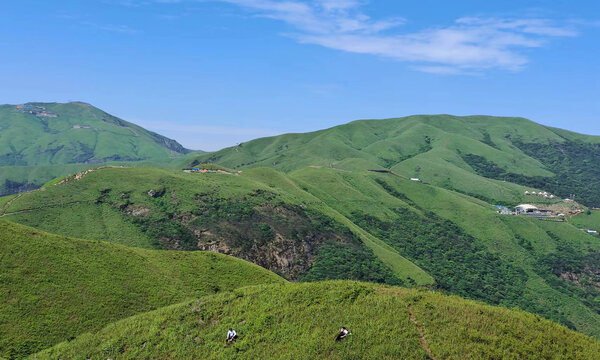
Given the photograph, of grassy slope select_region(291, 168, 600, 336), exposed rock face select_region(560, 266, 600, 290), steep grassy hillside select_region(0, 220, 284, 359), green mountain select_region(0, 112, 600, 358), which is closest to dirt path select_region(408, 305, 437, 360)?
green mountain select_region(0, 112, 600, 358)

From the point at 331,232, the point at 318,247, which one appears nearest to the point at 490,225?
the point at 331,232

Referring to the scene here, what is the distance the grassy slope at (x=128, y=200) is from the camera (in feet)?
302

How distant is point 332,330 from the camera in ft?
104

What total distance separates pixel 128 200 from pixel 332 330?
306ft

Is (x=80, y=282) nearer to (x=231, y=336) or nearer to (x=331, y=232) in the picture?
(x=231, y=336)

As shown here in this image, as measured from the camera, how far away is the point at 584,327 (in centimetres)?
11825

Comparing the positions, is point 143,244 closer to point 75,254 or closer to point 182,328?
point 75,254

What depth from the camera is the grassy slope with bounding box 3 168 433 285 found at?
91.9 metres

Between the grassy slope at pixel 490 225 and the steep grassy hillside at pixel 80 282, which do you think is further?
the grassy slope at pixel 490 225

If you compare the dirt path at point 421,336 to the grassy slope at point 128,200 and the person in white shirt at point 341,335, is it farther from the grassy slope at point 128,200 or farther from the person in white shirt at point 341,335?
the grassy slope at point 128,200

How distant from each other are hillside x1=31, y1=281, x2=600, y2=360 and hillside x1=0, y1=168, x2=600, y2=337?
202ft

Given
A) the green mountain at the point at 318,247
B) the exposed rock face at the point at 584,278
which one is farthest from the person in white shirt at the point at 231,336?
the exposed rock face at the point at 584,278

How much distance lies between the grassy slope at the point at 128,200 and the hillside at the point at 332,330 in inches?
2400

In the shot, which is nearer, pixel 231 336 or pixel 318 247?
pixel 231 336
